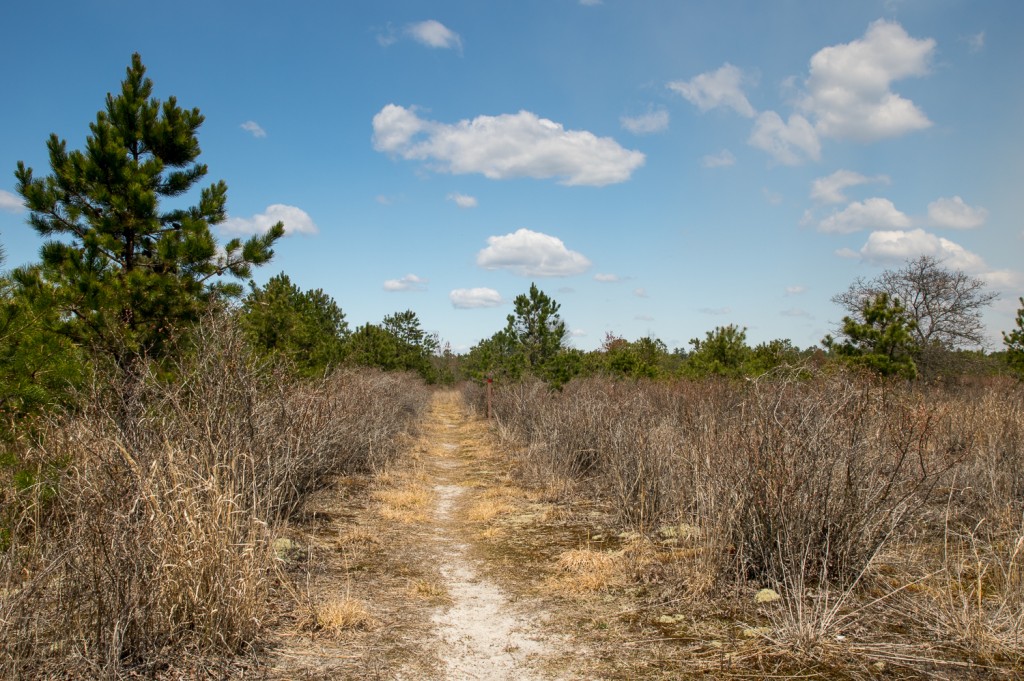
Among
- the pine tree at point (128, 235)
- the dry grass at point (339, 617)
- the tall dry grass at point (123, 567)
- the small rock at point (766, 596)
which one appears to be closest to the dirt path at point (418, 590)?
the dry grass at point (339, 617)

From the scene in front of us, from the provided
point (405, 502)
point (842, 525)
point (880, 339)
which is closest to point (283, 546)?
point (405, 502)

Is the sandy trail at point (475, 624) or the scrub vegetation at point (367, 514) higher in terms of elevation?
the scrub vegetation at point (367, 514)

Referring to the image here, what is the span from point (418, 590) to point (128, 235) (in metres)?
5.37

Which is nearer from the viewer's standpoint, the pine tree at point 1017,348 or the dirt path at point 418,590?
the dirt path at point 418,590

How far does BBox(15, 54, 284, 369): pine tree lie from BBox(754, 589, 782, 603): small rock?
6.03m

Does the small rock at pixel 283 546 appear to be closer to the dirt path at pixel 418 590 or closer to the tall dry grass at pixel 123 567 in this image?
the dirt path at pixel 418 590

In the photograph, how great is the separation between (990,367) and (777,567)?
2565 cm

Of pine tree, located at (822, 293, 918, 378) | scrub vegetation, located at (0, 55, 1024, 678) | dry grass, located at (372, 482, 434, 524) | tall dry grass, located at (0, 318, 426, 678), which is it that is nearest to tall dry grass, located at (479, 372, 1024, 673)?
scrub vegetation, located at (0, 55, 1024, 678)

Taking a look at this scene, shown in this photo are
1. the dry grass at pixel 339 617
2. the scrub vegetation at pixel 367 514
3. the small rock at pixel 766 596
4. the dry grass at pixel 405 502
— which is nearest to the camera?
the scrub vegetation at pixel 367 514

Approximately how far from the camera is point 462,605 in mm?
5238

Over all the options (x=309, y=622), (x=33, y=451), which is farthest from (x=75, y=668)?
(x=33, y=451)

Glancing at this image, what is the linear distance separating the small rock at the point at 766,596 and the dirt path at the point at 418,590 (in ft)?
4.93

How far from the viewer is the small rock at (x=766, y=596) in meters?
4.65

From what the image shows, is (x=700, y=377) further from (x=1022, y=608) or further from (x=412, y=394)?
(x=1022, y=608)
